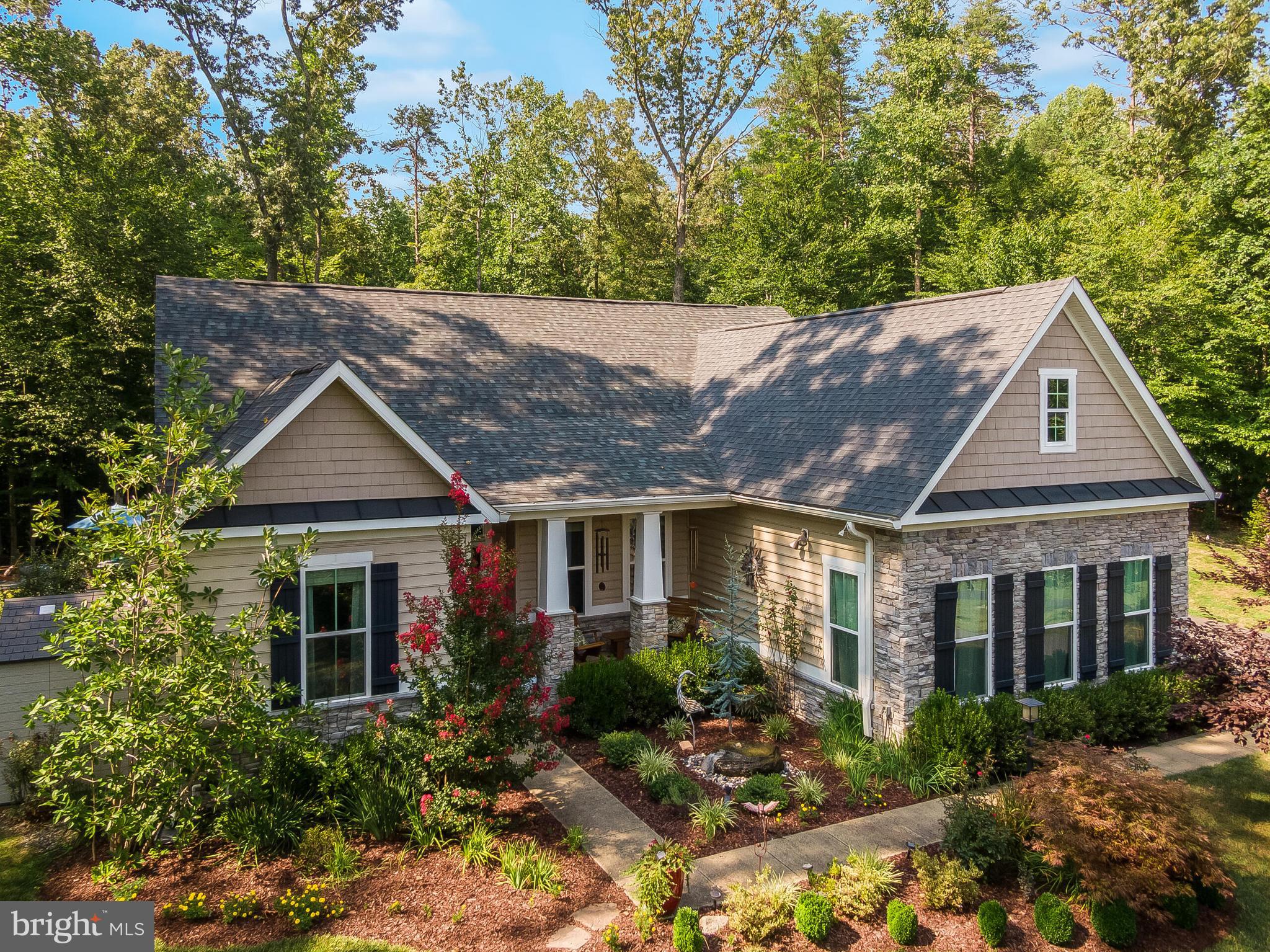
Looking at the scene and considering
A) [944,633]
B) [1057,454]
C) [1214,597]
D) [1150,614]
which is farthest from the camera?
[1214,597]

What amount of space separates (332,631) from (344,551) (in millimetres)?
1096

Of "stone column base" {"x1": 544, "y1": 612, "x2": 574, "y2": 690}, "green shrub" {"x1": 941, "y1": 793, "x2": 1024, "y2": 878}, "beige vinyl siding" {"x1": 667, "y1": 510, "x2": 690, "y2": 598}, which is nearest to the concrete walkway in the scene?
"green shrub" {"x1": 941, "y1": 793, "x2": 1024, "y2": 878}

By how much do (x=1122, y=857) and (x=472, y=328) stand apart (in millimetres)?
14715

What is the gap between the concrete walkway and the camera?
27.5 ft

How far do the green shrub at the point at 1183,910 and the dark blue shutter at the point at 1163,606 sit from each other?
6.69m

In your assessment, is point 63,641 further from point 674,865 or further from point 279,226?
point 279,226

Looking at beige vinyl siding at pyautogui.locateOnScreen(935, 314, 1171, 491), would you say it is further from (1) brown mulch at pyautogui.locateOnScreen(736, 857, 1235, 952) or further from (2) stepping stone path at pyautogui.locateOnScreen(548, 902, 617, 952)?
(2) stepping stone path at pyautogui.locateOnScreen(548, 902, 617, 952)

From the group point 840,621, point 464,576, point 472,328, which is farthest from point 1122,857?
point 472,328

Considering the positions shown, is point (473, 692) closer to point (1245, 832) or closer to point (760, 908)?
point (760, 908)

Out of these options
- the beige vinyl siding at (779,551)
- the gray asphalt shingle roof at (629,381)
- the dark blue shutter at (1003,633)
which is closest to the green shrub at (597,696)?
the gray asphalt shingle roof at (629,381)

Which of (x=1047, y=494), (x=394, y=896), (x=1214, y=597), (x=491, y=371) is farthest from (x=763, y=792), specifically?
(x=1214, y=597)

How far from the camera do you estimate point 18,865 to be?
828cm

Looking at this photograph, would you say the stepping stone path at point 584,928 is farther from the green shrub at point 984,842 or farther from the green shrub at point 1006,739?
the green shrub at point 1006,739

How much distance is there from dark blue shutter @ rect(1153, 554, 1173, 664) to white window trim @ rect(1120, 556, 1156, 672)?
5 cm
